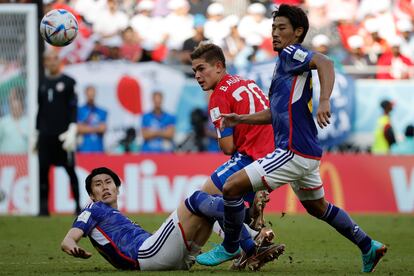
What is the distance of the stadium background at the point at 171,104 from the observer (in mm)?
18094

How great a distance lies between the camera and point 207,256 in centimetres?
820

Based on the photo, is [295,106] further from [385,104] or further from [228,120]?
[385,104]

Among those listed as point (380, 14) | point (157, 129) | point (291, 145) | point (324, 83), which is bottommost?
point (157, 129)

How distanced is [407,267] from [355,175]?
9497 millimetres

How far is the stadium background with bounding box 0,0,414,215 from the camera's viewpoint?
1809 centimetres

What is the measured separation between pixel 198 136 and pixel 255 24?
325 centimetres

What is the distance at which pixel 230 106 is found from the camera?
8820mm

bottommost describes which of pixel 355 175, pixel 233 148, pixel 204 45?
pixel 355 175

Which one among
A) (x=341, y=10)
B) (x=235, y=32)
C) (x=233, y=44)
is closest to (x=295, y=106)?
(x=233, y=44)

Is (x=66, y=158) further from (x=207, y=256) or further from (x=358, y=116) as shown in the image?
(x=207, y=256)

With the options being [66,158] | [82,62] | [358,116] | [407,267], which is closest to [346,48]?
[358,116]

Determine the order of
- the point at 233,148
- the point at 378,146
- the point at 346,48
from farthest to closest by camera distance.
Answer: the point at 346,48, the point at 378,146, the point at 233,148

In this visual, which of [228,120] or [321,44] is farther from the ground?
[321,44]

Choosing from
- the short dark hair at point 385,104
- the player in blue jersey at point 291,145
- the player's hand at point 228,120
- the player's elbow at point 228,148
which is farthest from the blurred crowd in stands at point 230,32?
the player's hand at point 228,120
